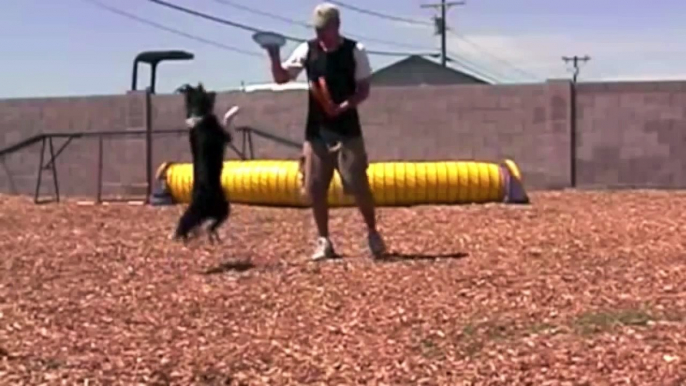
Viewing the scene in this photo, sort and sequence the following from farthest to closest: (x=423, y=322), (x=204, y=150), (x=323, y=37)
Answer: (x=204, y=150) → (x=323, y=37) → (x=423, y=322)

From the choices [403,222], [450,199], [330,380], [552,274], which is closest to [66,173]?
[450,199]

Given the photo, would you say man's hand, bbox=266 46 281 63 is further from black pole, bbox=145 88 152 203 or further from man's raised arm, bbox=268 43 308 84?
black pole, bbox=145 88 152 203

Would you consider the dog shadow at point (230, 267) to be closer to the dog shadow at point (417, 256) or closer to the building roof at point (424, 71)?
the dog shadow at point (417, 256)

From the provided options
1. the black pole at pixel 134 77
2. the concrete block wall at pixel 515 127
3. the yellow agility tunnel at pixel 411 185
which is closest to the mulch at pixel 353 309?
the yellow agility tunnel at pixel 411 185

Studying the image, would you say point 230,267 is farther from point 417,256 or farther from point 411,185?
point 411,185

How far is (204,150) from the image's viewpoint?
1076 centimetres

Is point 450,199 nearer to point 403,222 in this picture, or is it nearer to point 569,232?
point 403,222

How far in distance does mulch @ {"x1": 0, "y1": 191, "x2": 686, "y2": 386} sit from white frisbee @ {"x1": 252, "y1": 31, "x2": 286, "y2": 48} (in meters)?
1.37

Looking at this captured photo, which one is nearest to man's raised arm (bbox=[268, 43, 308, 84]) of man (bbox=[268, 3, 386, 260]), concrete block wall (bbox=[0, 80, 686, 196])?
man (bbox=[268, 3, 386, 260])

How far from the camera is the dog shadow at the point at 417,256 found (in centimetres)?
988

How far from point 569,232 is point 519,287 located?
3.49 m

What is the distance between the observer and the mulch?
21.2ft

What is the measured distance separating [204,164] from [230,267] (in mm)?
1151

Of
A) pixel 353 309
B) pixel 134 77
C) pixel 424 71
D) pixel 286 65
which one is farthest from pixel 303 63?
pixel 424 71
